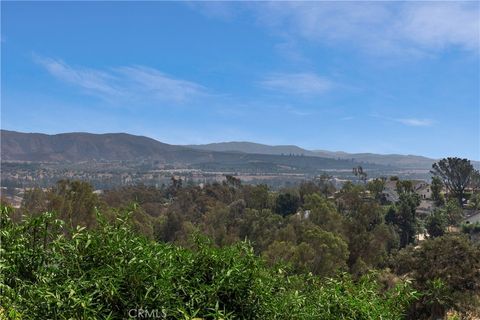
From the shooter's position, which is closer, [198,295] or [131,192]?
[198,295]

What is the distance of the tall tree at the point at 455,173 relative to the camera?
201 feet

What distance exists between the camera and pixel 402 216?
145ft

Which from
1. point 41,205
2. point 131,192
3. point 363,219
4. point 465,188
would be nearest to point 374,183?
point 465,188

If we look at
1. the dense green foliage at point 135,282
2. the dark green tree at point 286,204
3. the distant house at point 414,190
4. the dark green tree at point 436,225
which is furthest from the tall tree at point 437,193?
the dense green foliage at point 135,282

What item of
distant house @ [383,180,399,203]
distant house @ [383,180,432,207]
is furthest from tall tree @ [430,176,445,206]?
distant house @ [383,180,432,207]

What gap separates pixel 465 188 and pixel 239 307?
245 ft

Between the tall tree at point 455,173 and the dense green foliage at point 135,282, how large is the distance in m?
65.0

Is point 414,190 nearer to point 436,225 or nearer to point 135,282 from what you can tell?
point 436,225

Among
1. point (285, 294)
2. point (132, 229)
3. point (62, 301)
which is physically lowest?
point (285, 294)

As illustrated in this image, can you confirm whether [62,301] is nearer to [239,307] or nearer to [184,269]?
[184,269]

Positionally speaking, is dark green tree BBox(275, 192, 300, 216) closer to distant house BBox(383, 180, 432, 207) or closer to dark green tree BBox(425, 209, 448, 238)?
dark green tree BBox(425, 209, 448, 238)

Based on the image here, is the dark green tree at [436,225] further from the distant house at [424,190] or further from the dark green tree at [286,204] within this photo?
the distant house at [424,190]

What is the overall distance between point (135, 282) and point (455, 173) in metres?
68.2

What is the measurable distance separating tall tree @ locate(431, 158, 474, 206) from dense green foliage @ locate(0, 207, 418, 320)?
213 ft
